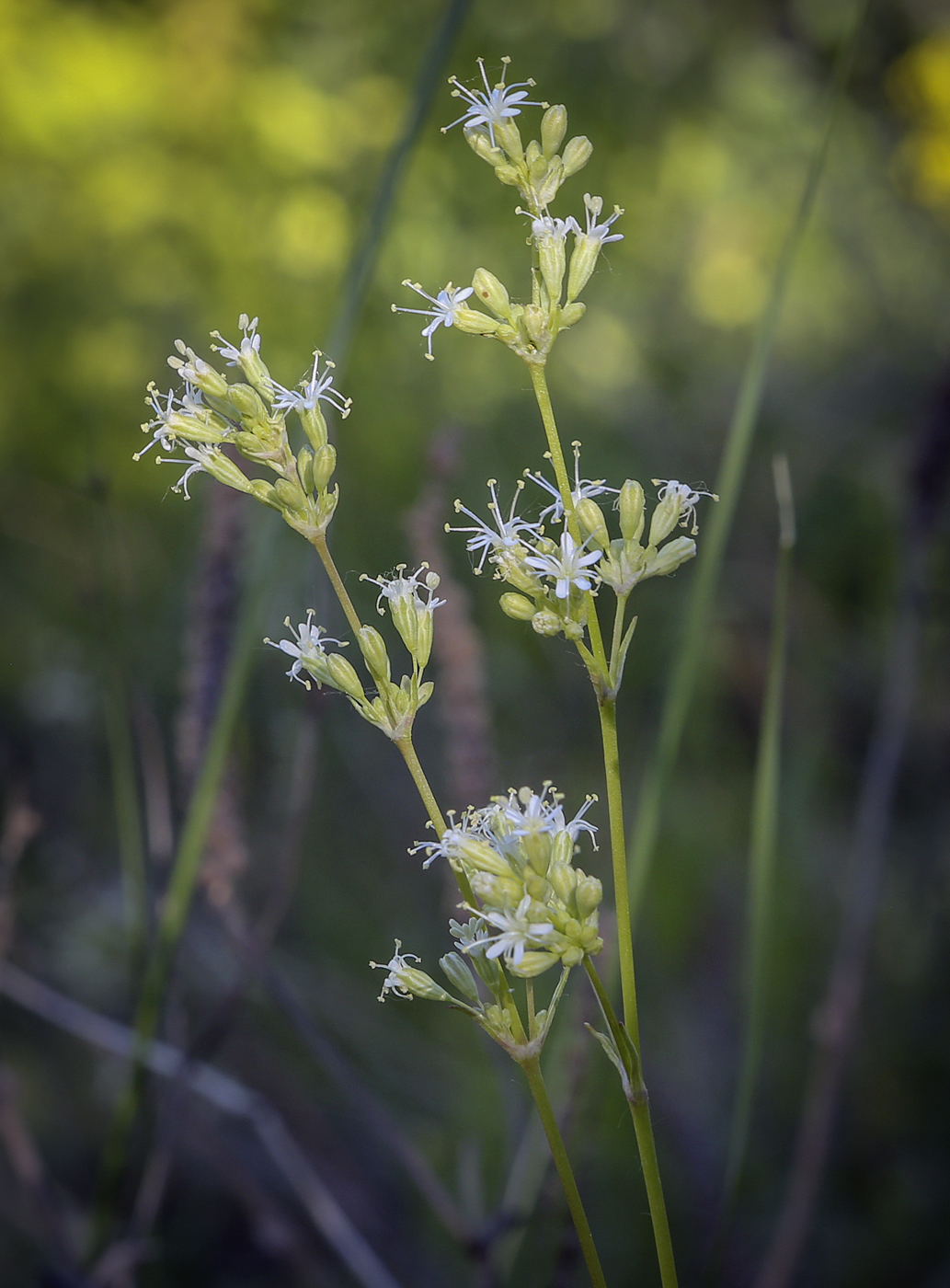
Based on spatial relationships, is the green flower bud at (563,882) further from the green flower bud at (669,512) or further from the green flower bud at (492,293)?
the green flower bud at (492,293)

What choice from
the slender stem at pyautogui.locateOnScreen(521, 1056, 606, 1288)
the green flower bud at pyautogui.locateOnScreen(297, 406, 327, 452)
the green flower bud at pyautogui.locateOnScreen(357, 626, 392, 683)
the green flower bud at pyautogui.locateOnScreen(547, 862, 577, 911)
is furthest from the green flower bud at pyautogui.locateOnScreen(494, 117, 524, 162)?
the slender stem at pyautogui.locateOnScreen(521, 1056, 606, 1288)

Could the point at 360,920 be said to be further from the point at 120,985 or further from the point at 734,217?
the point at 734,217

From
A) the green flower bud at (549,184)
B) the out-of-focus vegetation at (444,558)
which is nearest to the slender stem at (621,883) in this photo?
the green flower bud at (549,184)

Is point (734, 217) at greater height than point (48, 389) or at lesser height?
greater

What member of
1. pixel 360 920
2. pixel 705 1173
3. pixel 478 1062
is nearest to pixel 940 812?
pixel 705 1173

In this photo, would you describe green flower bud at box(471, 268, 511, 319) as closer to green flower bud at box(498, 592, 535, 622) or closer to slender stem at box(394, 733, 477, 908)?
green flower bud at box(498, 592, 535, 622)
